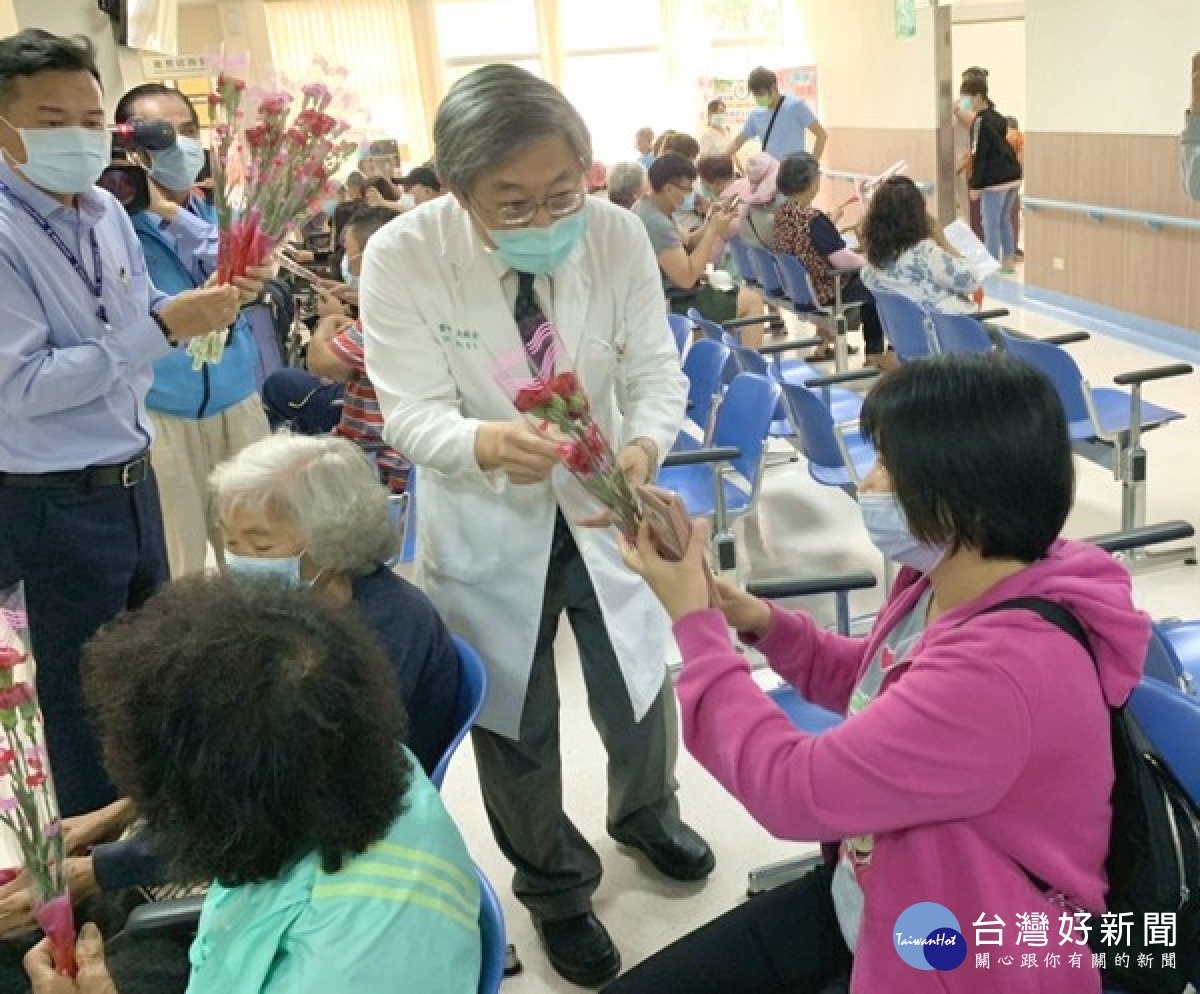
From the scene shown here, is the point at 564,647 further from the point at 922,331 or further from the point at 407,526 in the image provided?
the point at 922,331

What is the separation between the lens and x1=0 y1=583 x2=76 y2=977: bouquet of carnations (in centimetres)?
118

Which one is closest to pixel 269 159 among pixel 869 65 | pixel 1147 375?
pixel 1147 375

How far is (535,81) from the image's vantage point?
165 centimetres

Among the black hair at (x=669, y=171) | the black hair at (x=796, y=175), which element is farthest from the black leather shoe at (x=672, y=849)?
the black hair at (x=796, y=175)

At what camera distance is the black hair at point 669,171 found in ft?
17.1

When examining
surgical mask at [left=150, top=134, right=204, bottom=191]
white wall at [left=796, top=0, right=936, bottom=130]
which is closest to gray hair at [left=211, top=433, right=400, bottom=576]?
surgical mask at [left=150, top=134, right=204, bottom=191]

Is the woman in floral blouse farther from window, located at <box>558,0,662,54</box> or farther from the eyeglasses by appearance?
window, located at <box>558,0,662,54</box>

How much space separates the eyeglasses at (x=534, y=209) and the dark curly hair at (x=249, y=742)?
77cm

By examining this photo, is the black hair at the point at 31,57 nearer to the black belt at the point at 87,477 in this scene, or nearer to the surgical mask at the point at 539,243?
the black belt at the point at 87,477

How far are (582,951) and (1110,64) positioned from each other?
6415 mm

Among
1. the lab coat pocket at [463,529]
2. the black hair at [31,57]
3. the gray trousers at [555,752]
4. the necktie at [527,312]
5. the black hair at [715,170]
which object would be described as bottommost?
the gray trousers at [555,752]

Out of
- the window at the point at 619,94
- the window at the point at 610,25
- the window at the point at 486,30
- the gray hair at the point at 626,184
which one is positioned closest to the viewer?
the gray hair at the point at 626,184

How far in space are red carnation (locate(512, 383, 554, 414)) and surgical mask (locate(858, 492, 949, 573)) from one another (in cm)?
40

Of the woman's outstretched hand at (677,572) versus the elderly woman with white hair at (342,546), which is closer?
the woman's outstretched hand at (677,572)
